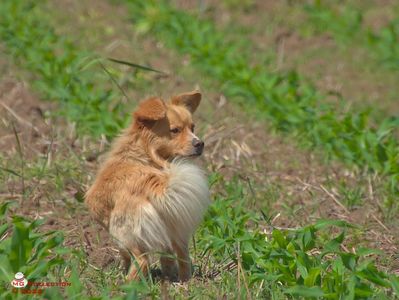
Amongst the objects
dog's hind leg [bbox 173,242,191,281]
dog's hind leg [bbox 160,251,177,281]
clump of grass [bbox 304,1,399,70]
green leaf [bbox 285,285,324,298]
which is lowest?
clump of grass [bbox 304,1,399,70]

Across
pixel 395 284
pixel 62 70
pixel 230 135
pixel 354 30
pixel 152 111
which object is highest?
pixel 152 111

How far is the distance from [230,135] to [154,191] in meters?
4.02

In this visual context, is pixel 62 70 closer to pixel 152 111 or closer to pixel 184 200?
pixel 152 111

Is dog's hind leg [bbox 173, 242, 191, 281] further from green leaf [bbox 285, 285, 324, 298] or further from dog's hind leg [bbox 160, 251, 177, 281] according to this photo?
green leaf [bbox 285, 285, 324, 298]

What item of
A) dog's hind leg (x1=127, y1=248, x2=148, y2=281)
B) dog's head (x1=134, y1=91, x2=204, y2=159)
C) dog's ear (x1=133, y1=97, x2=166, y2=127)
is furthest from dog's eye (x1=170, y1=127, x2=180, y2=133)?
dog's hind leg (x1=127, y1=248, x2=148, y2=281)

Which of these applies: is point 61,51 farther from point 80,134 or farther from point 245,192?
point 245,192

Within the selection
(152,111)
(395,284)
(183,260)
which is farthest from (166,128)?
(395,284)

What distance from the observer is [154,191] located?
6441 millimetres

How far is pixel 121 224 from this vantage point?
6539mm

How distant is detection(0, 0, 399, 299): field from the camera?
6301mm

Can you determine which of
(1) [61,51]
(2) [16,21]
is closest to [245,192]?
(1) [61,51]

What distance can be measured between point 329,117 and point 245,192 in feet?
6.61

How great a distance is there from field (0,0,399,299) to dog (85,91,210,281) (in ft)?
0.88

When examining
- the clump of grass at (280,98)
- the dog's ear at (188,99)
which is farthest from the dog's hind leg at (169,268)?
the clump of grass at (280,98)
